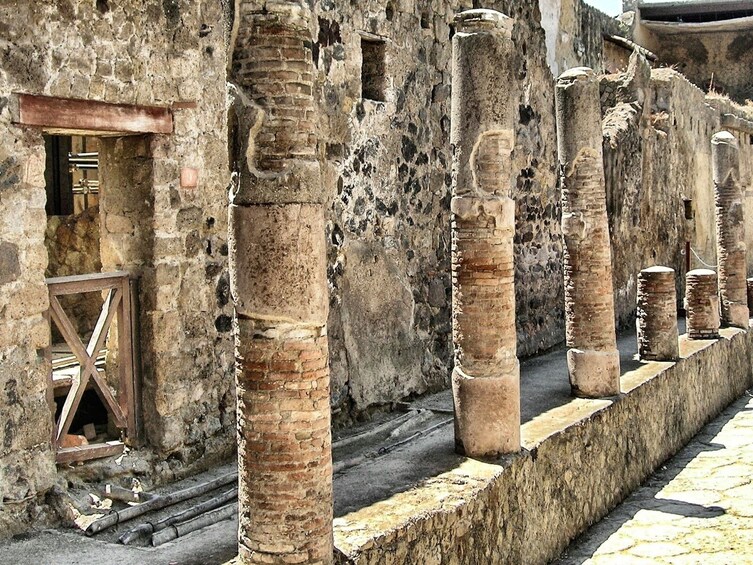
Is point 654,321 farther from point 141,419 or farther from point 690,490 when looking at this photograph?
point 141,419

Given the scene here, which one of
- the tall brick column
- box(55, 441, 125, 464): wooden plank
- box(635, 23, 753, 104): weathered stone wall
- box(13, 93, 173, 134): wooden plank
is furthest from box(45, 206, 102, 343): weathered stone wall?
box(635, 23, 753, 104): weathered stone wall

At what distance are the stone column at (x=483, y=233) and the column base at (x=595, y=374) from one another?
202 cm

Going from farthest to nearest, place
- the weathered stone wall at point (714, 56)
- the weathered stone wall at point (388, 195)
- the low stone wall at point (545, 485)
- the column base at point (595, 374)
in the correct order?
the weathered stone wall at point (714, 56) → the column base at point (595, 374) → the weathered stone wall at point (388, 195) → the low stone wall at point (545, 485)

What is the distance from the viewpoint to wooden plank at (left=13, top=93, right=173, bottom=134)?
552cm

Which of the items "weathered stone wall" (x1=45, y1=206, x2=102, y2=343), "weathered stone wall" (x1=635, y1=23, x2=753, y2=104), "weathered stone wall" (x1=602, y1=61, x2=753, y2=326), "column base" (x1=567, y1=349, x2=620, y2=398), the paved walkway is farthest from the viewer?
"weathered stone wall" (x1=635, y1=23, x2=753, y2=104)

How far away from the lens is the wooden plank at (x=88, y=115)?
552 centimetres

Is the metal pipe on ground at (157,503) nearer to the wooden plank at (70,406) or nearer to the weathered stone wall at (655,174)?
the wooden plank at (70,406)

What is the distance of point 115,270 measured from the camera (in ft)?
21.3

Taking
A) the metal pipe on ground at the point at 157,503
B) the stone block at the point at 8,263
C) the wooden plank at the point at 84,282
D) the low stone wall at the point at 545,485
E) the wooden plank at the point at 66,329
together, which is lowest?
the low stone wall at the point at 545,485

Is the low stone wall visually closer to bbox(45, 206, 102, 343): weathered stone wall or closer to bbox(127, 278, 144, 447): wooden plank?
bbox(127, 278, 144, 447): wooden plank

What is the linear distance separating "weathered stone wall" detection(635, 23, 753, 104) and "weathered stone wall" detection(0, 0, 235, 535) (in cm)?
2152

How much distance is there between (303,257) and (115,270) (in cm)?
238

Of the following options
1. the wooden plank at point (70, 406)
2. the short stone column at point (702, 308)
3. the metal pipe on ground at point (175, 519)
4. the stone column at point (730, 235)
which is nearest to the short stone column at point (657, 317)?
the short stone column at point (702, 308)

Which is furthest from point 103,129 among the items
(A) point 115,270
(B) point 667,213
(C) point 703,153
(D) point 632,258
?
(C) point 703,153
